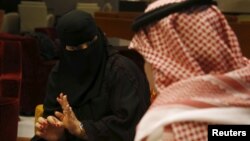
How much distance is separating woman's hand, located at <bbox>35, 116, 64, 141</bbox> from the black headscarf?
6.8 inches

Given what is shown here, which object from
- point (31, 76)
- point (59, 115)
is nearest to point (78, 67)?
point (59, 115)

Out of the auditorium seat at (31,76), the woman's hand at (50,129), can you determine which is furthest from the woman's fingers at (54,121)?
the auditorium seat at (31,76)

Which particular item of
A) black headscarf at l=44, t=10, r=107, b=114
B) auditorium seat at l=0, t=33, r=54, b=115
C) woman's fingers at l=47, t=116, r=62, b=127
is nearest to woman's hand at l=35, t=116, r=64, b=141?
woman's fingers at l=47, t=116, r=62, b=127

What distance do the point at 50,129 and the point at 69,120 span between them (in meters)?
0.17

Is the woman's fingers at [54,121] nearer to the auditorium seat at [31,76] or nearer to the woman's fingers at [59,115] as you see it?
the woman's fingers at [59,115]

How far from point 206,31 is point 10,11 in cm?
894

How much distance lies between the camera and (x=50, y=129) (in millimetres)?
2498

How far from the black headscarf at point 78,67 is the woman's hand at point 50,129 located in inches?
6.8

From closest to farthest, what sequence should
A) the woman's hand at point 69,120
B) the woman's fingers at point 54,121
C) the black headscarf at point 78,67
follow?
1. the woman's hand at point 69,120
2. the woman's fingers at point 54,121
3. the black headscarf at point 78,67

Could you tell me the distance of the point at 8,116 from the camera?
377cm

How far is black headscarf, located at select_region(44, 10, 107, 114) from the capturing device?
2.59 meters

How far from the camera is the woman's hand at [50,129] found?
2.47m

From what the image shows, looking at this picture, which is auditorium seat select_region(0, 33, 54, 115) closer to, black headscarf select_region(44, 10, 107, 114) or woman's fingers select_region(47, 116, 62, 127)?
black headscarf select_region(44, 10, 107, 114)

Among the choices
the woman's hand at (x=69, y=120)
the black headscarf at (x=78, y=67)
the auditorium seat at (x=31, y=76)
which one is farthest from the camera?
the auditorium seat at (x=31, y=76)
